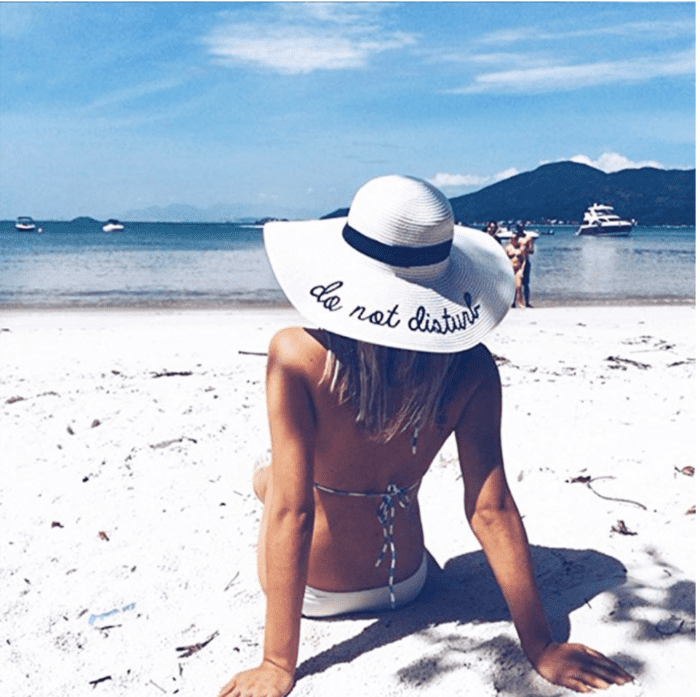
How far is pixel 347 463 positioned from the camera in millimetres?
2438

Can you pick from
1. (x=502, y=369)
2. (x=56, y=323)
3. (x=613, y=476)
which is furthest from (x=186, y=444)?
(x=56, y=323)

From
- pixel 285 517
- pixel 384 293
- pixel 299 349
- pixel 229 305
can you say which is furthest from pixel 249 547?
pixel 229 305

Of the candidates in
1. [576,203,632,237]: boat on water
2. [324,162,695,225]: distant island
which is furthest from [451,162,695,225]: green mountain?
[576,203,632,237]: boat on water

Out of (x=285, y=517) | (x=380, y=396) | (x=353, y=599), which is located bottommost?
(x=353, y=599)

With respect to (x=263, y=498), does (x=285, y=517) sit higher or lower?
higher

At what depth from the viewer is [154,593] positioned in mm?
3088

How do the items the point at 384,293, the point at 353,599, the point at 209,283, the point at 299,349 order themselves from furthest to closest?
the point at 209,283
the point at 353,599
the point at 299,349
the point at 384,293

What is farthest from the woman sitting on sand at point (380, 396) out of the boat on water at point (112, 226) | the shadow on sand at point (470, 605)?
the boat on water at point (112, 226)

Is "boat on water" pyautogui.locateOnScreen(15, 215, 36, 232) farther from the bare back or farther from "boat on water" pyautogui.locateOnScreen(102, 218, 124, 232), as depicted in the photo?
the bare back

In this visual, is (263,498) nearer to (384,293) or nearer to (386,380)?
(386,380)

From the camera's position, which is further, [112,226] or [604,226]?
[112,226]

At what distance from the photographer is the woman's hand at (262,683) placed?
7.62 ft

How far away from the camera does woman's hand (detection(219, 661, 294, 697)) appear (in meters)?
2.32

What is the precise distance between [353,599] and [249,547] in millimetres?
855
